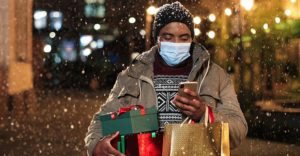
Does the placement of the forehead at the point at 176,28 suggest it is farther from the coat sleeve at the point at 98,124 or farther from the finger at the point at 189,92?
the finger at the point at 189,92

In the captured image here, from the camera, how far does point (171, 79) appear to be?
321 cm

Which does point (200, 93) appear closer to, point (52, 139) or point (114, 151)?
point (114, 151)

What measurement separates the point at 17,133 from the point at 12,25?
4.23m

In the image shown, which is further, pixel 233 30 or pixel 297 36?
pixel 233 30

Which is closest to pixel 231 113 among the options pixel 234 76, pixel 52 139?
pixel 52 139

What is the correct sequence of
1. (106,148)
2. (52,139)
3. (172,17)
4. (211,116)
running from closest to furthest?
(211,116), (106,148), (172,17), (52,139)

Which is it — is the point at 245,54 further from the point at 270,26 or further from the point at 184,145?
the point at 184,145

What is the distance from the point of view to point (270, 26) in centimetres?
1592

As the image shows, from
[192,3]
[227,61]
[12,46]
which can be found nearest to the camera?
[12,46]

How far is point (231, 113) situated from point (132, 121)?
0.50 m

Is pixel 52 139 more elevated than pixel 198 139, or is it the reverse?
pixel 198 139

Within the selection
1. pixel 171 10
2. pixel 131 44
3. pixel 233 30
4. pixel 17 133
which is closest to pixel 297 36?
pixel 233 30

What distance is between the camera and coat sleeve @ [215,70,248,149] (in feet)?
9.75

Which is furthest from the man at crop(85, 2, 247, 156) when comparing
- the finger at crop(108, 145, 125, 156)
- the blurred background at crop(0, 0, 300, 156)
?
the blurred background at crop(0, 0, 300, 156)
